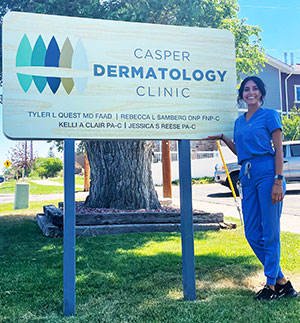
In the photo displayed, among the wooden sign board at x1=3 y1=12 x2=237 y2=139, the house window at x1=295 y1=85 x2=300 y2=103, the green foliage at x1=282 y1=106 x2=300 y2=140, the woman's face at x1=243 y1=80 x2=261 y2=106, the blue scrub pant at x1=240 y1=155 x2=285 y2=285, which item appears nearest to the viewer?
the wooden sign board at x1=3 y1=12 x2=237 y2=139

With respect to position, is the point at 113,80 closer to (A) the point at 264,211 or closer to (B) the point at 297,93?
(A) the point at 264,211

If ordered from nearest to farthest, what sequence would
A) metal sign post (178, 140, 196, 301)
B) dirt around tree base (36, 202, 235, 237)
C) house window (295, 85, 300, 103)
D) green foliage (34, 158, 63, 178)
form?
1. metal sign post (178, 140, 196, 301)
2. dirt around tree base (36, 202, 235, 237)
3. house window (295, 85, 300, 103)
4. green foliage (34, 158, 63, 178)

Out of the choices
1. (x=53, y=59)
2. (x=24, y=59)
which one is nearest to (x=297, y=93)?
(x=53, y=59)

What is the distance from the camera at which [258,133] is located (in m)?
3.35

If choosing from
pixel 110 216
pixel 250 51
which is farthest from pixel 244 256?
pixel 250 51

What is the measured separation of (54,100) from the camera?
3.24 metres

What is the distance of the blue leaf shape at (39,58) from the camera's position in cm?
321

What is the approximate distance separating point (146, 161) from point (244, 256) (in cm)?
360

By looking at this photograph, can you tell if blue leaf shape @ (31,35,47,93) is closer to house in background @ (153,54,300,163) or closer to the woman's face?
the woman's face

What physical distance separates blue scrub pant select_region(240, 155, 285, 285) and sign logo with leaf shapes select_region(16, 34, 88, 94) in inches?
64.3

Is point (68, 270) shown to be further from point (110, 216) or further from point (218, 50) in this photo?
point (110, 216)

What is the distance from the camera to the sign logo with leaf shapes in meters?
3.20

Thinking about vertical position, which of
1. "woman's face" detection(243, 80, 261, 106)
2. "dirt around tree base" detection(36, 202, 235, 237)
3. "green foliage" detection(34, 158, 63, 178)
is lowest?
"dirt around tree base" detection(36, 202, 235, 237)

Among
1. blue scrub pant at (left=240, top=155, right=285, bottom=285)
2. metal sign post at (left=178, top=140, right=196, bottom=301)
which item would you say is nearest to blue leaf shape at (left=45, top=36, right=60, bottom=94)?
metal sign post at (left=178, top=140, right=196, bottom=301)
